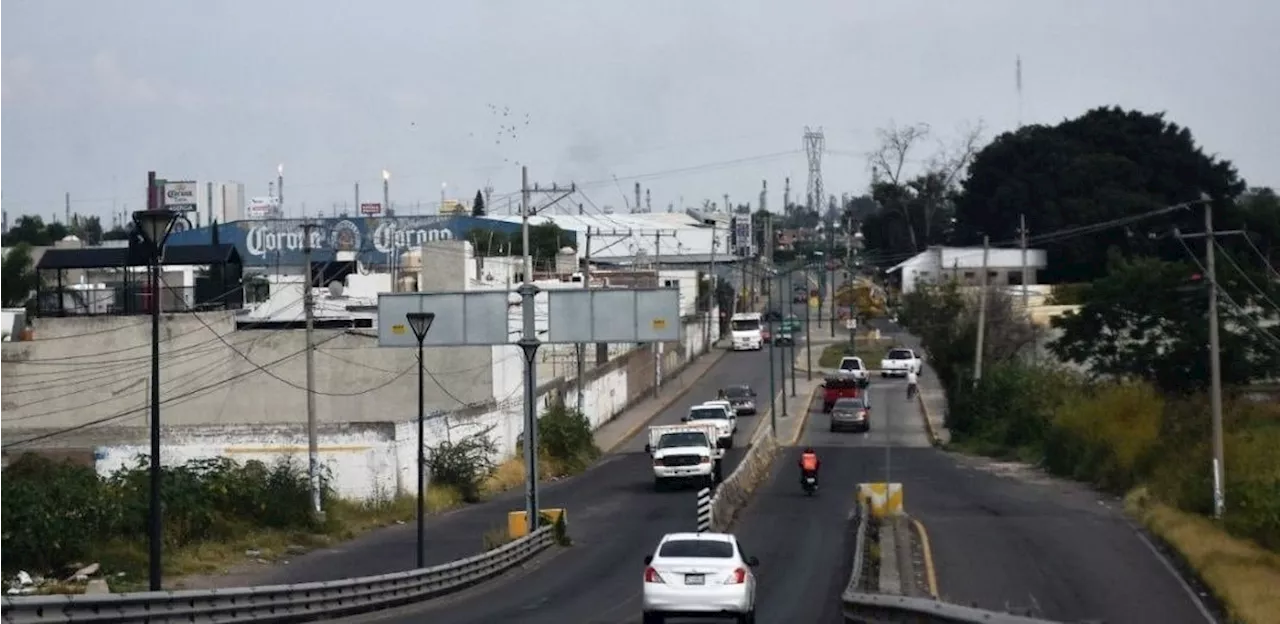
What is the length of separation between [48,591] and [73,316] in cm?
3643

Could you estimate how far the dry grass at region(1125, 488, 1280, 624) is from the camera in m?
29.6

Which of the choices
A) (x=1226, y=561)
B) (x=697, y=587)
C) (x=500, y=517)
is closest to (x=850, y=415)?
(x=500, y=517)

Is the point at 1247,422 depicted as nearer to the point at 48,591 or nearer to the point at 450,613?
the point at 450,613

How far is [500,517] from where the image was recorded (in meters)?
51.2

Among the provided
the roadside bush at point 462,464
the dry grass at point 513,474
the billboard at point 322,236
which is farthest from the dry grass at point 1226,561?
the billboard at point 322,236

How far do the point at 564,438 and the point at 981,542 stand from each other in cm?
2849

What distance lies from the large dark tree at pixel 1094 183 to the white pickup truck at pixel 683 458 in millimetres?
62071

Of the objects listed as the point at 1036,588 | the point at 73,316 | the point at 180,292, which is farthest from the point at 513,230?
the point at 1036,588

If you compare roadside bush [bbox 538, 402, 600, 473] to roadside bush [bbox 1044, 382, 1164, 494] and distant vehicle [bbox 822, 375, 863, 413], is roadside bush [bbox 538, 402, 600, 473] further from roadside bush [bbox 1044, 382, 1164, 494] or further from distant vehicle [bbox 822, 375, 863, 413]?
roadside bush [bbox 1044, 382, 1164, 494]

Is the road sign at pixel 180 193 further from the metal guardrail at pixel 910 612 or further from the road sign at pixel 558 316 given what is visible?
the metal guardrail at pixel 910 612

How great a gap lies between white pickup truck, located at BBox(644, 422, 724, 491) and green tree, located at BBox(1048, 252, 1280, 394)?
21447 mm

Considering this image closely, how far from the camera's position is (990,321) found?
8756 cm

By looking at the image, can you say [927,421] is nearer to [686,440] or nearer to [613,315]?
[686,440]

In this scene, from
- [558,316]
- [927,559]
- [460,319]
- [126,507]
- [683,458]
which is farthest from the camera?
[683,458]
